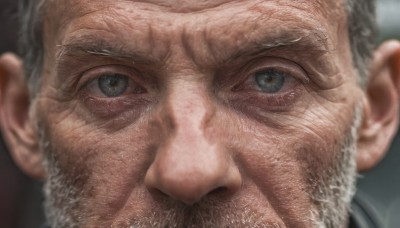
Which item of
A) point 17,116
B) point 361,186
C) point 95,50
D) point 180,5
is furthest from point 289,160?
point 361,186

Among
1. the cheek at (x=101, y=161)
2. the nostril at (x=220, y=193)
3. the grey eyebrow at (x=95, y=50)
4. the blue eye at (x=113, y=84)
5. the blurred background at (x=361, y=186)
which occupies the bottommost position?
the blurred background at (x=361, y=186)

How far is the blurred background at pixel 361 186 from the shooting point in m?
5.10

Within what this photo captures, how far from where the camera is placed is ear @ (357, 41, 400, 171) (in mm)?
3270

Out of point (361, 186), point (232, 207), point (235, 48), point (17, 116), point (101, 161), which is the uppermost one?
point (235, 48)

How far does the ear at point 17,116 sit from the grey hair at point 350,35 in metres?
0.08

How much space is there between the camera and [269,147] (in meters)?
2.66

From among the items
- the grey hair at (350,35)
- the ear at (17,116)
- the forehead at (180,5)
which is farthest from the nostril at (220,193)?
the ear at (17,116)

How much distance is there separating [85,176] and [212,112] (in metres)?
0.51

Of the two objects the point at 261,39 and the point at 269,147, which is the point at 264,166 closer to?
the point at 269,147

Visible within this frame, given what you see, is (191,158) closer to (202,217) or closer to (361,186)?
(202,217)

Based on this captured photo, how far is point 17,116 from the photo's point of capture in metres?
3.39

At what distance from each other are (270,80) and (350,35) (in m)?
0.44

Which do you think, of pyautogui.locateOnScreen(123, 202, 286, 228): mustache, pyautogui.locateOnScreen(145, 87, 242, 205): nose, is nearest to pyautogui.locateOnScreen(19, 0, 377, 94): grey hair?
pyautogui.locateOnScreen(145, 87, 242, 205): nose

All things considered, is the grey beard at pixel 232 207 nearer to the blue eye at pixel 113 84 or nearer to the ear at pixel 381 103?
the ear at pixel 381 103
